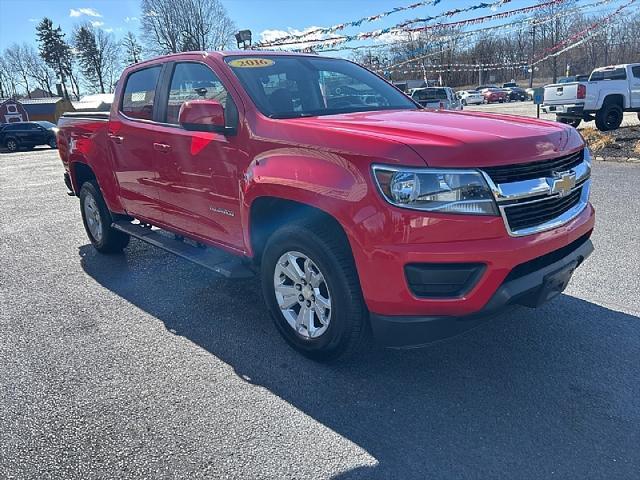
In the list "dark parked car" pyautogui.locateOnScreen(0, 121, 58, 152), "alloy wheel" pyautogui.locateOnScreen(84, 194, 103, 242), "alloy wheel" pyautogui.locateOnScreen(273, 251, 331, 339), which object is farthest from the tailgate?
"dark parked car" pyautogui.locateOnScreen(0, 121, 58, 152)

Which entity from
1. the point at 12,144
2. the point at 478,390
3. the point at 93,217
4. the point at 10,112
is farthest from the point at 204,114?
the point at 10,112

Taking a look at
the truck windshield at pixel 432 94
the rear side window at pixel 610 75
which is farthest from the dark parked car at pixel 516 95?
the rear side window at pixel 610 75

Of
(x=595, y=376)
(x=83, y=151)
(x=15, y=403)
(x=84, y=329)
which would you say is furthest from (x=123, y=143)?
(x=595, y=376)

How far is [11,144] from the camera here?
27578 millimetres

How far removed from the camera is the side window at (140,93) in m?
4.32

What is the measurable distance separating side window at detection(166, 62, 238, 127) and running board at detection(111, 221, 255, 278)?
102cm

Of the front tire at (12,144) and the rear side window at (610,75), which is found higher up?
the front tire at (12,144)

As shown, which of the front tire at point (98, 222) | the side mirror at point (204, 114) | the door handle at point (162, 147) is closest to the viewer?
the side mirror at point (204, 114)

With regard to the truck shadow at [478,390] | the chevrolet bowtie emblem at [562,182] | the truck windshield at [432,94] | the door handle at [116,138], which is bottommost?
the truck shadow at [478,390]

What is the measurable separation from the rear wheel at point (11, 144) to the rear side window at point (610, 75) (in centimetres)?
2766

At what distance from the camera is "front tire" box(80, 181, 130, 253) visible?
214 inches

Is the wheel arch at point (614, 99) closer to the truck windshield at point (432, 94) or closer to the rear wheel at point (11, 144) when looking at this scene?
the truck windshield at point (432, 94)

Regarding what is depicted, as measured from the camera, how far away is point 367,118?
3.20m

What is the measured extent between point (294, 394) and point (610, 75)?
58.2 feet
